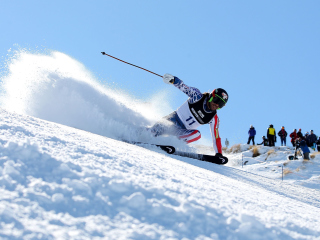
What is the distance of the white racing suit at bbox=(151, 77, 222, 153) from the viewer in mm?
7480

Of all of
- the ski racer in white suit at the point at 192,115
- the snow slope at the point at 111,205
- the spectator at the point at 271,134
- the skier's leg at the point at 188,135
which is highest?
the spectator at the point at 271,134

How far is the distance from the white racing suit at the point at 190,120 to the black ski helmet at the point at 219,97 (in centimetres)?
22

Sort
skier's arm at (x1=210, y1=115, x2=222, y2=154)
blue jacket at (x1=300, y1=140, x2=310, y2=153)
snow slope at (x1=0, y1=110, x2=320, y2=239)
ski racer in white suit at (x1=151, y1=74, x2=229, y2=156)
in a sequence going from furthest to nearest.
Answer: blue jacket at (x1=300, y1=140, x2=310, y2=153), skier's arm at (x1=210, y1=115, x2=222, y2=154), ski racer in white suit at (x1=151, y1=74, x2=229, y2=156), snow slope at (x1=0, y1=110, x2=320, y2=239)

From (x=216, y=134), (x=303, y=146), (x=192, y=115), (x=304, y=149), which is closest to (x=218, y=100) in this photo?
(x=192, y=115)

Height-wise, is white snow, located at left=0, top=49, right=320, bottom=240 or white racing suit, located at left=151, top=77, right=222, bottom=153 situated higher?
white racing suit, located at left=151, top=77, right=222, bottom=153

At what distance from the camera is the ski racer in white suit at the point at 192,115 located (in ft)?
24.0

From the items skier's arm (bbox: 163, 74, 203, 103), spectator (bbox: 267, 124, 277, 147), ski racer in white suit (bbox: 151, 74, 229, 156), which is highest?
spectator (bbox: 267, 124, 277, 147)

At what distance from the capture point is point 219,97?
23.6 ft

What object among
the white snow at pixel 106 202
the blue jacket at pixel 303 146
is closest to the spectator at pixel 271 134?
the blue jacket at pixel 303 146

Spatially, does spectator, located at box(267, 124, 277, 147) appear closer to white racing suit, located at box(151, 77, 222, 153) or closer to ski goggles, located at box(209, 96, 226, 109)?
white racing suit, located at box(151, 77, 222, 153)

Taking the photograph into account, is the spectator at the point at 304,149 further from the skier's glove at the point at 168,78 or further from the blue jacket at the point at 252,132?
the skier's glove at the point at 168,78

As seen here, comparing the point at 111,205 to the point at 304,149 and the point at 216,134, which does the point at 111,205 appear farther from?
the point at 304,149

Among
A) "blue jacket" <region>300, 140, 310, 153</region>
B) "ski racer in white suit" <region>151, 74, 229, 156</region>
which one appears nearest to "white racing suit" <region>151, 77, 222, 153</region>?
"ski racer in white suit" <region>151, 74, 229, 156</region>

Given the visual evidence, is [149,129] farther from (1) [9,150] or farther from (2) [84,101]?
(1) [9,150]
